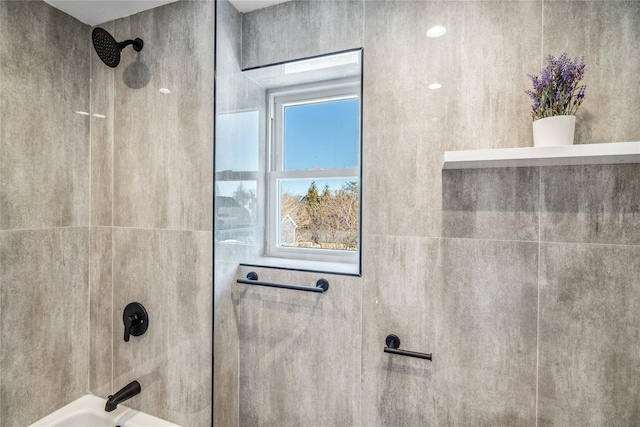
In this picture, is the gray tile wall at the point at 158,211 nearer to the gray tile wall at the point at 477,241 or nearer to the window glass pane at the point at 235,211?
the window glass pane at the point at 235,211

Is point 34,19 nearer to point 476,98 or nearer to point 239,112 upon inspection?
point 239,112

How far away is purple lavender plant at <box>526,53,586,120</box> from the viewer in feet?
2.86

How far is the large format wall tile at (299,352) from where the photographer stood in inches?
48.4

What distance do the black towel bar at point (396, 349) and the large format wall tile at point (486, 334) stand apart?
0.06 meters

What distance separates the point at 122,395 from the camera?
1.35m

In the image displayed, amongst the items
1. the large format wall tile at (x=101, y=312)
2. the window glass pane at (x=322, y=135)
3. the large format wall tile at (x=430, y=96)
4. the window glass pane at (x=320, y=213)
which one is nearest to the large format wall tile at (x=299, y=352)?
the window glass pane at (x=320, y=213)

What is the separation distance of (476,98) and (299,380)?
1.28 metres

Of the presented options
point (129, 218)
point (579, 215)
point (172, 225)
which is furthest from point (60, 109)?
point (579, 215)

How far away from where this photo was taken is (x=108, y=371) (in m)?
1.52

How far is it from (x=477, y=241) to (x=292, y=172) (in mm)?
885

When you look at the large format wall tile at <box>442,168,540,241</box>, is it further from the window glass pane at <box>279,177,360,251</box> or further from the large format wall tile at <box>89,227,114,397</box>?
the large format wall tile at <box>89,227,114,397</box>

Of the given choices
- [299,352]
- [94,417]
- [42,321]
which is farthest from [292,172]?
[94,417]

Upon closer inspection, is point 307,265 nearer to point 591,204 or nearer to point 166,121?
point 166,121

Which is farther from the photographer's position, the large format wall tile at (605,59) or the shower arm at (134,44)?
the shower arm at (134,44)
